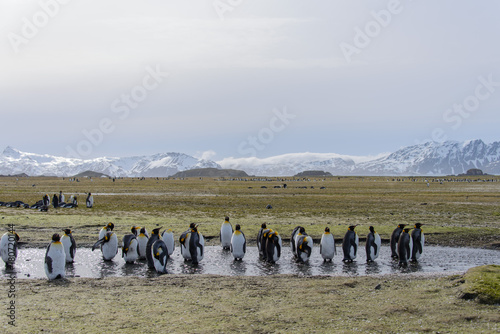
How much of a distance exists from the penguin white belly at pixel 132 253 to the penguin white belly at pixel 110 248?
507 millimetres

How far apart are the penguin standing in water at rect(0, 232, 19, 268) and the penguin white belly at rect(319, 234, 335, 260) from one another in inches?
360

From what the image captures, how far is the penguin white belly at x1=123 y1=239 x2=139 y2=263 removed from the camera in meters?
13.2

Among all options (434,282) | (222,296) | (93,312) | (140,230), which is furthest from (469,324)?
(140,230)

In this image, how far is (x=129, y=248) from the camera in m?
13.2

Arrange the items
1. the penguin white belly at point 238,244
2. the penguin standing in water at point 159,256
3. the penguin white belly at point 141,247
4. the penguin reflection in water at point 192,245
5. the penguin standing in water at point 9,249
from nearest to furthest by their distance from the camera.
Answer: the penguin standing in water at point 159,256 < the penguin standing in water at point 9,249 < the penguin reflection in water at point 192,245 < the penguin white belly at point 238,244 < the penguin white belly at point 141,247

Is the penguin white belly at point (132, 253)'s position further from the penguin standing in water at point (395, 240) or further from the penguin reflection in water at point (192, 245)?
the penguin standing in water at point (395, 240)

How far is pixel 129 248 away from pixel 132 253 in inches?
9.1

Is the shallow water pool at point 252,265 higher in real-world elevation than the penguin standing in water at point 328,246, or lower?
lower

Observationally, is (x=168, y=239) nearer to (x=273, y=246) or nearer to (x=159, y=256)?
(x=159, y=256)

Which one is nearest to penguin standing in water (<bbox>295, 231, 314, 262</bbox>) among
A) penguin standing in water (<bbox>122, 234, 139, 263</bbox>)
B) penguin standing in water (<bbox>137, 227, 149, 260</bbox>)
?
penguin standing in water (<bbox>137, 227, 149, 260</bbox>)

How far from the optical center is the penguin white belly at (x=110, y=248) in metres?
13.5

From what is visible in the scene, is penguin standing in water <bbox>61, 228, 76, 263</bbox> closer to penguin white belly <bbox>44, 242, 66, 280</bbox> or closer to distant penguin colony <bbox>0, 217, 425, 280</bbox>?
distant penguin colony <bbox>0, 217, 425, 280</bbox>

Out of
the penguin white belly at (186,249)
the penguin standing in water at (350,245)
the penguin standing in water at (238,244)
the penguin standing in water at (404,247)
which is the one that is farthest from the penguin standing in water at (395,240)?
the penguin white belly at (186,249)

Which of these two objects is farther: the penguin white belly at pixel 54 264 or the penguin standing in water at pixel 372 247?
the penguin standing in water at pixel 372 247
